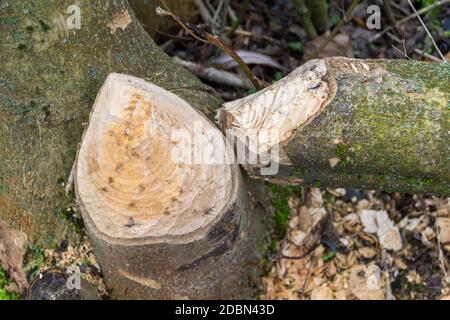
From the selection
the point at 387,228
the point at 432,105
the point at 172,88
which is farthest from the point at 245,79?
the point at 432,105

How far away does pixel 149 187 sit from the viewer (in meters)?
1.44

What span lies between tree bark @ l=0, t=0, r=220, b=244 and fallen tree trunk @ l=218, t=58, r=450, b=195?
0.33 metres

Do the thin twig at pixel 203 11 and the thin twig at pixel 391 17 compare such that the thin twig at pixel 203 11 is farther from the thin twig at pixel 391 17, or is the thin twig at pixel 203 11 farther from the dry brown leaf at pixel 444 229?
the dry brown leaf at pixel 444 229

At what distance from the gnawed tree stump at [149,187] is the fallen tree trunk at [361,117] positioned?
190mm

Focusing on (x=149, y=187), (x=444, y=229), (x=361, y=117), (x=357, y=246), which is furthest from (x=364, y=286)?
(x=149, y=187)

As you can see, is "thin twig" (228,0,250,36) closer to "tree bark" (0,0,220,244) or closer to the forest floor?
the forest floor

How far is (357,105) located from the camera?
1530 millimetres

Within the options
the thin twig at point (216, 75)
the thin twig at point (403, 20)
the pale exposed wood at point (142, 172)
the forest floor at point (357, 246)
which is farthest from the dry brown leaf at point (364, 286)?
the thin twig at point (403, 20)

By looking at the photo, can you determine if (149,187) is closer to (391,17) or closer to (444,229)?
(444,229)

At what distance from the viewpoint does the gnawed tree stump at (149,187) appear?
140 centimetres

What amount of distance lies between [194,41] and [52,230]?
4.35 ft

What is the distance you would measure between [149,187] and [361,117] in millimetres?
637
